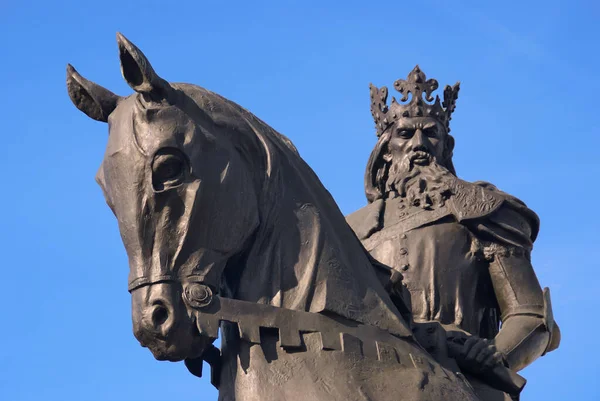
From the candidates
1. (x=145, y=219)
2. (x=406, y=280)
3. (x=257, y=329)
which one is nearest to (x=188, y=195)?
(x=145, y=219)

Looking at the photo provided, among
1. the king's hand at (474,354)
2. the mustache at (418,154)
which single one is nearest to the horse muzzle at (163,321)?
the king's hand at (474,354)

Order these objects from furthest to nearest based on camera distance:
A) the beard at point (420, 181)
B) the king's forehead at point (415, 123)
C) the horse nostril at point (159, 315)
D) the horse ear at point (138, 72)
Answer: the king's forehead at point (415, 123) < the beard at point (420, 181) < the horse ear at point (138, 72) < the horse nostril at point (159, 315)

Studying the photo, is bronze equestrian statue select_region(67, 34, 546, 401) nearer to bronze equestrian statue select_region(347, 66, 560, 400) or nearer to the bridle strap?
the bridle strap

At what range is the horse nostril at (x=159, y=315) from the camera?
8656 mm

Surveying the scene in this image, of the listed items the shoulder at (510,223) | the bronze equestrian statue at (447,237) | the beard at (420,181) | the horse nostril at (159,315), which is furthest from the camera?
the beard at (420,181)

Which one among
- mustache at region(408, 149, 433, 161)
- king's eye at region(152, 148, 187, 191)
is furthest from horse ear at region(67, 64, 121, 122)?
mustache at region(408, 149, 433, 161)

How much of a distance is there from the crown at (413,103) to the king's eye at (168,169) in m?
3.57

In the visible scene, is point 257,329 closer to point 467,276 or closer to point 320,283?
point 320,283

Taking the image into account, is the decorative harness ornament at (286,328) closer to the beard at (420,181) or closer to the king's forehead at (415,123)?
the beard at (420,181)

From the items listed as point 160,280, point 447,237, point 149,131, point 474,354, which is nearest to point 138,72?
point 149,131

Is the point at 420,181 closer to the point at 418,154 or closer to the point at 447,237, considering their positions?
the point at 418,154

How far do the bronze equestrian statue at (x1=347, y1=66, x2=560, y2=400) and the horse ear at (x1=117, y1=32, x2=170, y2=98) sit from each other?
8.51ft

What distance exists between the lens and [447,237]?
456 inches

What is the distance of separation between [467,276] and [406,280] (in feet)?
1.44
